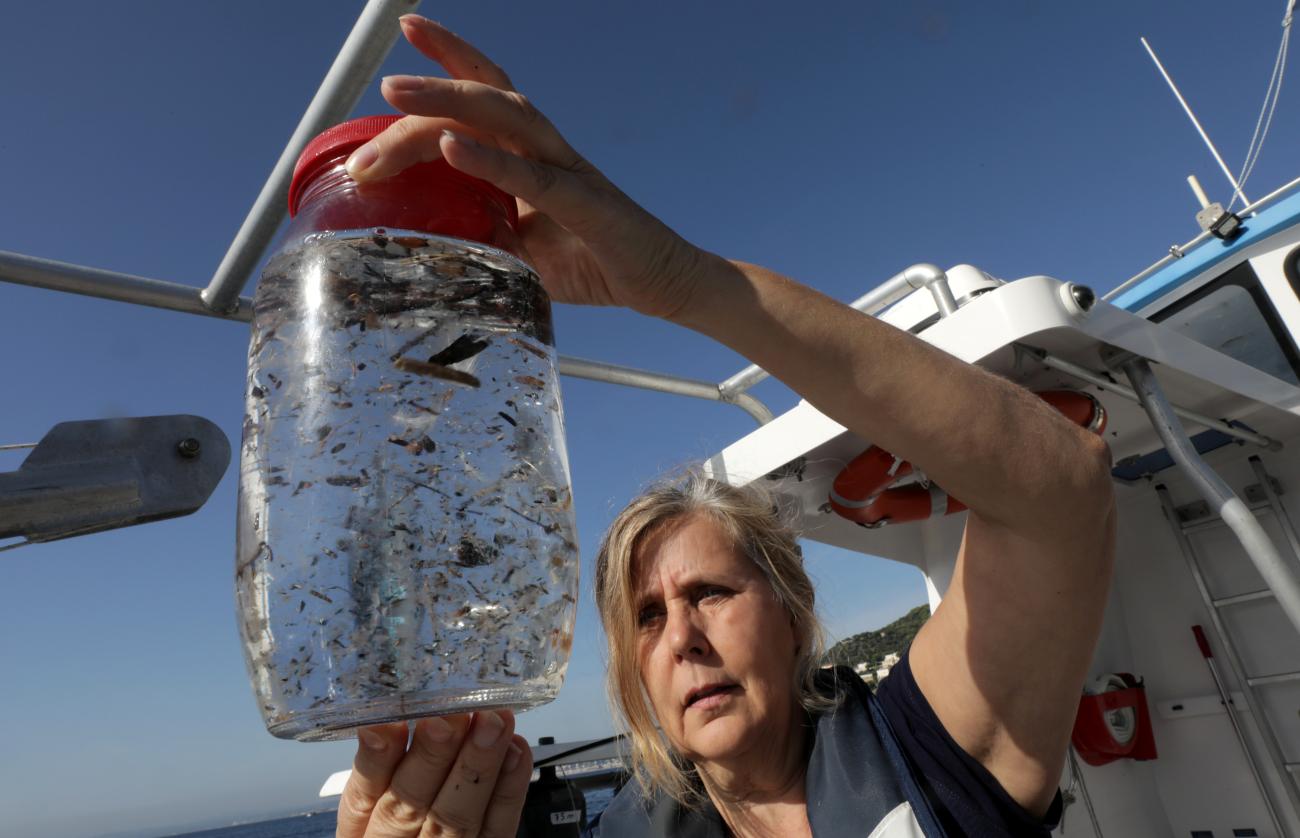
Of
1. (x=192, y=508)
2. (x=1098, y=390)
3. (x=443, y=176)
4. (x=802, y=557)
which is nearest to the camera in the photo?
(x=443, y=176)

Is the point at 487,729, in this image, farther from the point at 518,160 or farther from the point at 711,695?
the point at 711,695

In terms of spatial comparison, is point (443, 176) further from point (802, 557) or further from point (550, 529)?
point (802, 557)

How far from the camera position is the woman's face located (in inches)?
65.3

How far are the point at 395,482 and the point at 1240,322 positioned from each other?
4288 millimetres

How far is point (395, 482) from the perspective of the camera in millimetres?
782

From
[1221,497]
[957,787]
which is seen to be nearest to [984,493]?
[957,787]

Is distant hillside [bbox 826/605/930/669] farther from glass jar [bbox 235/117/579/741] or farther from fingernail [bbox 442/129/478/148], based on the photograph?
fingernail [bbox 442/129/478/148]

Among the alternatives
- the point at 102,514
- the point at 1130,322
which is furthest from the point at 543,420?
the point at 1130,322

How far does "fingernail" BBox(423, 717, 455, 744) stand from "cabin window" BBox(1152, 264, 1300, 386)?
4.10 meters

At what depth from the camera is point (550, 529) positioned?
0.87m

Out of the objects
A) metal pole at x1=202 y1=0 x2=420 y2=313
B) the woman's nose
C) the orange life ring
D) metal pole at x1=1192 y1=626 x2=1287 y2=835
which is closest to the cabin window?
metal pole at x1=1192 y1=626 x2=1287 y2=835

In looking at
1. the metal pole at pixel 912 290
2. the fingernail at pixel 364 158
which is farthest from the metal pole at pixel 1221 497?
the fingernail at pixel 364 158

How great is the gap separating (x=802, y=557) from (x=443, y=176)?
1573 millimetres

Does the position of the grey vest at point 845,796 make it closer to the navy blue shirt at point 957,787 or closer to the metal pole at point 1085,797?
the navy blue shirt at point 957,787
